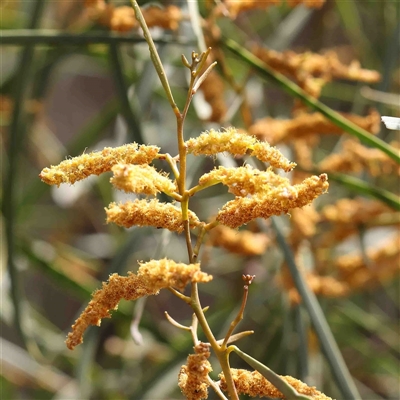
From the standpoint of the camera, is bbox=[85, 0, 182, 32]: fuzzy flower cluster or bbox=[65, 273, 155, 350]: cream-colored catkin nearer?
bbox=[65, 273, 155, 350]: cream-colored catkin

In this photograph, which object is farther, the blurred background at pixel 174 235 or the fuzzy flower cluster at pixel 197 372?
the blurred background at pixel 174 235

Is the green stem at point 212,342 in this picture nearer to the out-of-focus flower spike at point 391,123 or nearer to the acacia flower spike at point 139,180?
the acacia flower spike at point 139,180

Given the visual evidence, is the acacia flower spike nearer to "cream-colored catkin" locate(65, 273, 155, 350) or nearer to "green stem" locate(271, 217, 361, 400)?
"cream-colored catkin" locate(65, 273, 155, 350)

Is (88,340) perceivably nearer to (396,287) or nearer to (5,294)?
(5,294)

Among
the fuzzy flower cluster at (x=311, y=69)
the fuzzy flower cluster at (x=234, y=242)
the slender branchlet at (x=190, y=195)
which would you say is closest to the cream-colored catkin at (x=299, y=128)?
the fuzzy flower cluster at (x=311, y=69)

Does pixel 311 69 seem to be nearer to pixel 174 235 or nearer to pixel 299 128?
pixel 299 128

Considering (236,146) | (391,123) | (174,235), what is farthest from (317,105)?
(174,235)

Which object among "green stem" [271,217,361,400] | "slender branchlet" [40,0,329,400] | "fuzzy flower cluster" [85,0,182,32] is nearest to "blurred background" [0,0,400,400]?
"fuzzy flower cluster" [85,0,182,32]
